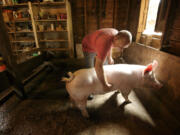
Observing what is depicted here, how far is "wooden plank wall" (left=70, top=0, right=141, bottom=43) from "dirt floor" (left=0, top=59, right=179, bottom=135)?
347cm

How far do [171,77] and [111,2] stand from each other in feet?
13.2

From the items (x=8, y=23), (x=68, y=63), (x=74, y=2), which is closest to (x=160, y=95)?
(x=68, y=63)

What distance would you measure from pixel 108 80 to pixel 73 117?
84cm

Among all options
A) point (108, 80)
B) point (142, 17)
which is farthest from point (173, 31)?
point (142, 17)

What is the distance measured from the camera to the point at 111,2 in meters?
4.38

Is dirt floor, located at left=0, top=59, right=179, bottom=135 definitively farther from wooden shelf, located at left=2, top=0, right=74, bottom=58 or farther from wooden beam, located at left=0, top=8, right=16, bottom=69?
wooden shelf, located at left=2, top=0, right=74, bottom=58

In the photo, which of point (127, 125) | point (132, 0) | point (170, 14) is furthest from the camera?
point (132, 0)

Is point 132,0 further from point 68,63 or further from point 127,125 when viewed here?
point 127,125

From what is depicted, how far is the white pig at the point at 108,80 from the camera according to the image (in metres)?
1.42

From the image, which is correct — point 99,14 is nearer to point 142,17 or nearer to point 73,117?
point 142,17

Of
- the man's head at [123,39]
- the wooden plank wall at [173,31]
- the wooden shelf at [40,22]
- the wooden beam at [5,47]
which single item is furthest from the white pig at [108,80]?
the wooden shelf at [40,22]

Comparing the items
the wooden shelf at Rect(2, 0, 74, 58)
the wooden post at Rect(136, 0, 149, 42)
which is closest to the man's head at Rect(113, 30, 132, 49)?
the wooden post at Rect(136, 0, 149, 42)

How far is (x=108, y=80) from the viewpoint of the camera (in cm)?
155

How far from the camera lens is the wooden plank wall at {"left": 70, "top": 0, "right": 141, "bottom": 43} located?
437cm
